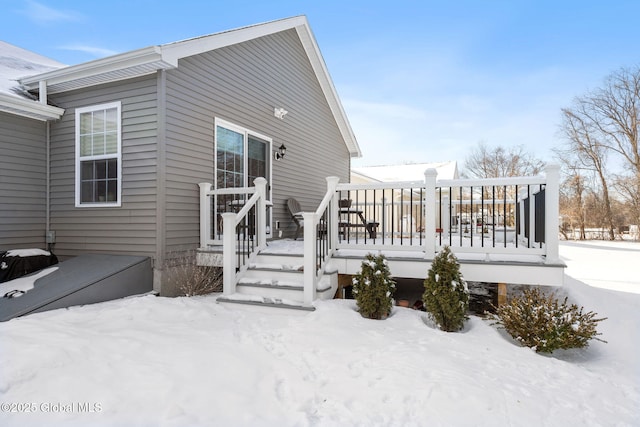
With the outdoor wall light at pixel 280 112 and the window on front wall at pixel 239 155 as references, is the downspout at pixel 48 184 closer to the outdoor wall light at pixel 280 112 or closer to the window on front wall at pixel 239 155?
the window on front wall at pixel 239 155

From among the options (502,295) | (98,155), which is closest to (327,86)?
(98,155)

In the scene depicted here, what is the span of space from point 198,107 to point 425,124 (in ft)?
76.4

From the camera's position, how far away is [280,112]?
7793mm

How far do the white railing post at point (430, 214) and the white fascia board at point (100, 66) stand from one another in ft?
12.3

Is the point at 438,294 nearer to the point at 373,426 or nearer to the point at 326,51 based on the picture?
the point at 373,426

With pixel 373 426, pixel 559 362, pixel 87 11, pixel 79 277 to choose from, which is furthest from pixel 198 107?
pixel 559 362

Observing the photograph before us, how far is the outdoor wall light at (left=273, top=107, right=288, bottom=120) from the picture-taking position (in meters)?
7.68

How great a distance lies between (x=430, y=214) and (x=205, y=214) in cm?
336

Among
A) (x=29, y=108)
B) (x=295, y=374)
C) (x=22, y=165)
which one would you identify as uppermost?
(x=29, y=108)

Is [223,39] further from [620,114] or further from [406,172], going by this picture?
[620,114]

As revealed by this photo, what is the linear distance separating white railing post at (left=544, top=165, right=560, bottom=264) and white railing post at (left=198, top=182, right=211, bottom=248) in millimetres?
4512

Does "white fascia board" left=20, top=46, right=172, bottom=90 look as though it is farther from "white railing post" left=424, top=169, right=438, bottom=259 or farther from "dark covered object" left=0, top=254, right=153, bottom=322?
"white railing post" left=424, top=169, right=438, bottom=259

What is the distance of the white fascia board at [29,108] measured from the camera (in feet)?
16.7

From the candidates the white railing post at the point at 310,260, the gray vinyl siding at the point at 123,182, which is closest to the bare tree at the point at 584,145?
the white railing post at the point at 310,260
